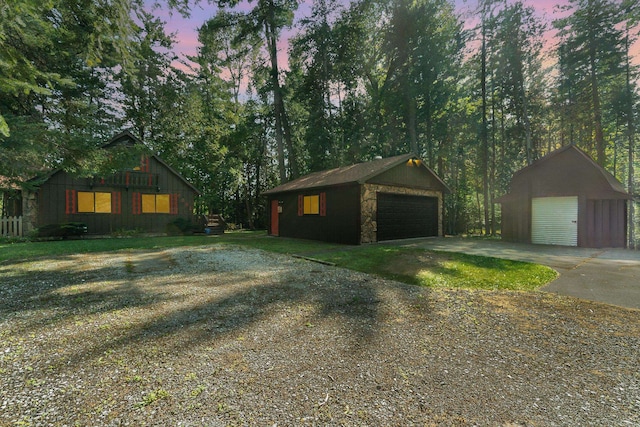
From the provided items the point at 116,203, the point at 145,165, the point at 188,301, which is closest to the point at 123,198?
the point at 116,203

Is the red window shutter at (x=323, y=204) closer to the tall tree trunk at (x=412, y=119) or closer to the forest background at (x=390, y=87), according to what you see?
the forest background at (x=390, y=87)

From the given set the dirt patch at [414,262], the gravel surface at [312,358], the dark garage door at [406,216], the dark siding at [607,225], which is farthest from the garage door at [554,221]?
the gravel surface at [312,358]

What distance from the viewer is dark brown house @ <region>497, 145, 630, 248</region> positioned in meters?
11.6

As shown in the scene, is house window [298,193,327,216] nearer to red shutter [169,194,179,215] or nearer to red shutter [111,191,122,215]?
red shutter [169,194,179,215]

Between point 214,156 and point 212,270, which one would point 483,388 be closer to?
point 212,270

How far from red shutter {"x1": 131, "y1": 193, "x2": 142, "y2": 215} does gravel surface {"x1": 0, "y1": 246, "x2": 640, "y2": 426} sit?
520 inches

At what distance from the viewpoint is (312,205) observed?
14.2m

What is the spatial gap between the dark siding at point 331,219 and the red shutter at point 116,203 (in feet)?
31.9

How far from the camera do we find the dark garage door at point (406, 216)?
512 inches

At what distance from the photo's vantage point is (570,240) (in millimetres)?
12141

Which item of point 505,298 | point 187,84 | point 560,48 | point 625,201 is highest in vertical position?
point 560,48

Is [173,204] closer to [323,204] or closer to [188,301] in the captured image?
[323,204]

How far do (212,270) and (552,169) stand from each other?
14591mm

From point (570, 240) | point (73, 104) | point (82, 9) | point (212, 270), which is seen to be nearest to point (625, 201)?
point (570, 240)
